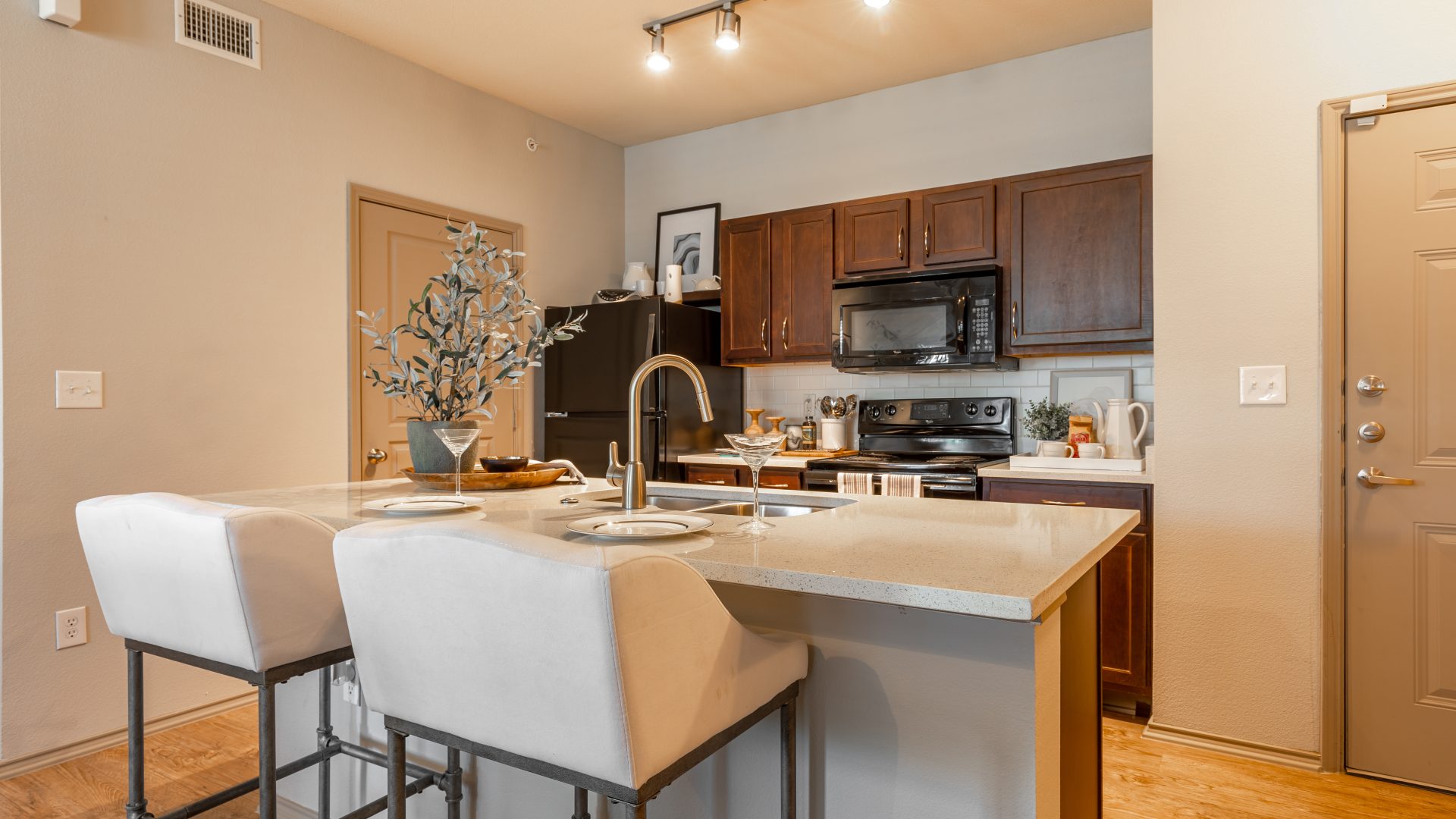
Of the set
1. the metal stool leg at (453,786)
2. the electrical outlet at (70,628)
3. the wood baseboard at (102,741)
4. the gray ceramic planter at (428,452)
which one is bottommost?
the wood baseboard at (102,741)

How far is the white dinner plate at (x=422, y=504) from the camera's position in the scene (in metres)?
1.87

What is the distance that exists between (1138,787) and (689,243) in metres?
3.44

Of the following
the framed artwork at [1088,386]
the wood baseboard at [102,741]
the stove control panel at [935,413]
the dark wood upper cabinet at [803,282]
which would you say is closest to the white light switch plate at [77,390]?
the wood baseboard at [102,741]

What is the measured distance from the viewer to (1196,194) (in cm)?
266

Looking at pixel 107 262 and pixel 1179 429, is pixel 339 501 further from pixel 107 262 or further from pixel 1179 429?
pixel 1179 429

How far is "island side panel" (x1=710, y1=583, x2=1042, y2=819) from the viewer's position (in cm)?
129

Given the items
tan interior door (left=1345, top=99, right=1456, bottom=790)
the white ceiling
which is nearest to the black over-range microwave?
the white ceiling

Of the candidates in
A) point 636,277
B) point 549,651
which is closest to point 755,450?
point 549,651

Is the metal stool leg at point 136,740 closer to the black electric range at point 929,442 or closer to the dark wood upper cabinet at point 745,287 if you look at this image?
the black electric range at point 929,442

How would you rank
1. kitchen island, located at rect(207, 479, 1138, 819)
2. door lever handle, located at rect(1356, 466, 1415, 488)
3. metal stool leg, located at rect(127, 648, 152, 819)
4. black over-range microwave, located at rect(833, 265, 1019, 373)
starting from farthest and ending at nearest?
black over-range microwave, located at rect(833, 265, 1019, 373) → door lever handle, located at rect(1356, 466, 1415, 488) → metal stool leg, located at rect(127, 648, 152, 819) → kitchen island, located at rect(207, 479, 1138, 819)

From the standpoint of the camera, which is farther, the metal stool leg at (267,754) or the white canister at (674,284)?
the white canister at (674,284)

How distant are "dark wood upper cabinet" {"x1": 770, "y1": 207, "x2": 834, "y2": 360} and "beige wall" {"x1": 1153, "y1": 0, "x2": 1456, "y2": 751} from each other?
157 centimetres

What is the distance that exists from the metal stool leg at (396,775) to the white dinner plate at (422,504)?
660 millimetres

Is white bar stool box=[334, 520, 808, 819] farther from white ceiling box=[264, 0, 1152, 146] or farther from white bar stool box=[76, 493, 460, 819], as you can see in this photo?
white ceiling box=[264, 0, 1152, 146]
